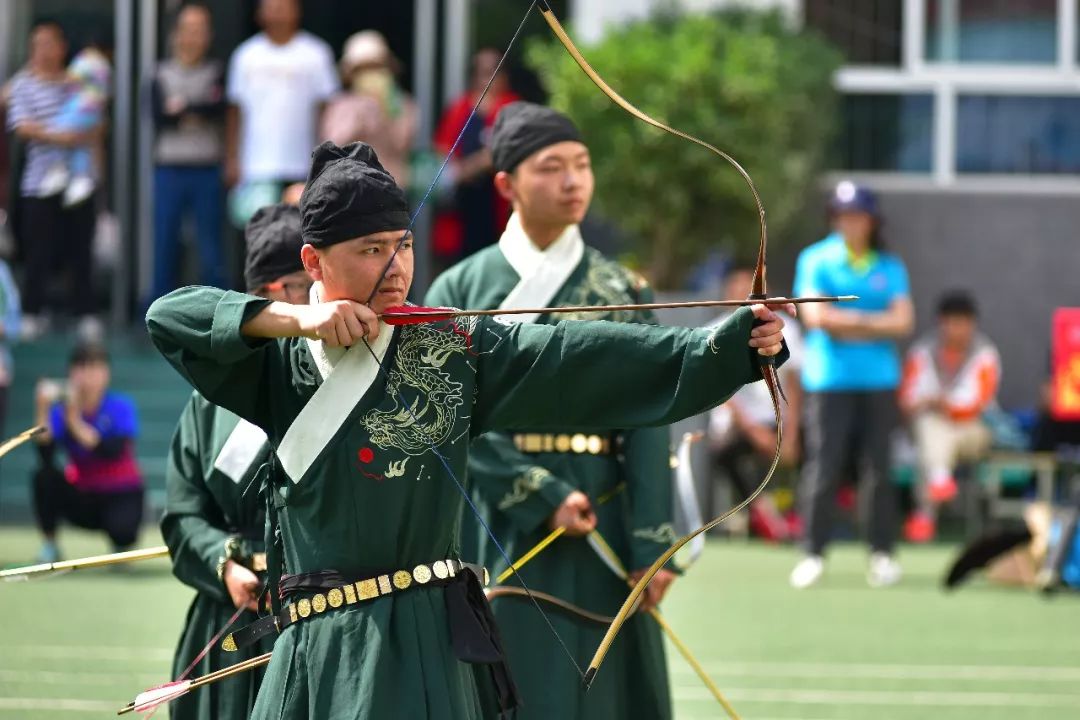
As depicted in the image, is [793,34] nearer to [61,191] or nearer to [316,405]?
[61,191]

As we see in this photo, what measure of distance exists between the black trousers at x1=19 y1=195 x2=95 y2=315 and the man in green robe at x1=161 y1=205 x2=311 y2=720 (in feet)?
29.8

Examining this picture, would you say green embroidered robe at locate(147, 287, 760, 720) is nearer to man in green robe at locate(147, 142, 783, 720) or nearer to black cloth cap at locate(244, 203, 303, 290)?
man in green robe at locate(147, 142, 783, 720)

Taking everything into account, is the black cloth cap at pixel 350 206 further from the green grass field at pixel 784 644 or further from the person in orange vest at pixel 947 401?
the person in orange vest at pixel 947 401

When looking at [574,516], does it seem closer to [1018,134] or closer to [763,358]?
[763,358]

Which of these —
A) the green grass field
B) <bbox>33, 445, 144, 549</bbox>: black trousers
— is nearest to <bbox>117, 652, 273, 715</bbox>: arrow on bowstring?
the green grass field

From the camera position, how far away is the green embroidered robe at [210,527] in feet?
16.1

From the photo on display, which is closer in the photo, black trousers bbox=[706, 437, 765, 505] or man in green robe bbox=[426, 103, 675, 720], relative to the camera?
man in green robe bbox=[426, 103, 675, 720]

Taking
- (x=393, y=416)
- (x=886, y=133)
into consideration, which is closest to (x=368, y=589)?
(x=393, y=416)

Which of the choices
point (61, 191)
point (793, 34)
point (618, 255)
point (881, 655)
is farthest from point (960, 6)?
point (881, 655)

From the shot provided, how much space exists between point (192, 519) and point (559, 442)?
109 cm

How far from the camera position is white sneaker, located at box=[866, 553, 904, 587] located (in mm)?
10664

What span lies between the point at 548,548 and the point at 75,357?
6043 millimetres

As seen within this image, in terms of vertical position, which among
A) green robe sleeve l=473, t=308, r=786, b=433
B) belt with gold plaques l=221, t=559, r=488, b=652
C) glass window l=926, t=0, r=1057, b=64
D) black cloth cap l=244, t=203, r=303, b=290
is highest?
glass window l=926, t=0, r=1057, b=64

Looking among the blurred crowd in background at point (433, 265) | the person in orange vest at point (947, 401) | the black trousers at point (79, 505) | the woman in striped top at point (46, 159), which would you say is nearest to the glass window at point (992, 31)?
the blurred crowd in background at point (433, 265)
